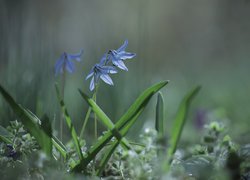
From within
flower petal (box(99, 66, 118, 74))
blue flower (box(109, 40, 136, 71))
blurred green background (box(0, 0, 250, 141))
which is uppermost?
blue flower (box(109, 40, 136, 71))

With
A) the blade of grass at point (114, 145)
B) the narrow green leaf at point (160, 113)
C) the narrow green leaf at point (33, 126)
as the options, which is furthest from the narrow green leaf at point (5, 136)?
the narrow green leaf at point (160, 113)

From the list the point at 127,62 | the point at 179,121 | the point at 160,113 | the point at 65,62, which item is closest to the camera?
the point at 179,121

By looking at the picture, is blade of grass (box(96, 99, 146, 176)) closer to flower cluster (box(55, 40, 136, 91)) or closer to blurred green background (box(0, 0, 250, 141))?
flower cluster (box(55, 40, 136, 91))

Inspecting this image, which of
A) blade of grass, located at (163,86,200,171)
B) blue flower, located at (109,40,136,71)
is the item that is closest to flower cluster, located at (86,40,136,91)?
blue flower, located at (109,40,136,71)

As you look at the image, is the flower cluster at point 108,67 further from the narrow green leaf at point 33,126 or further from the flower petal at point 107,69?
the narrow green leaf at point 33,126

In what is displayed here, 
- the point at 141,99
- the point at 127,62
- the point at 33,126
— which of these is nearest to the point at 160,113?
the point at 141,99

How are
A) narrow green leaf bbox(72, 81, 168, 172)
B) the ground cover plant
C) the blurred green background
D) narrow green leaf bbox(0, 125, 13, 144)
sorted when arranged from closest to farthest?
the ground cover plant
narrow green leaf bbox(72, 81, 168, 172)
narrow green leaf bbox(0, 125, 13, 144)
the blurred green background

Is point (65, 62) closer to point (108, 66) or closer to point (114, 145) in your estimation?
point (108, 66)

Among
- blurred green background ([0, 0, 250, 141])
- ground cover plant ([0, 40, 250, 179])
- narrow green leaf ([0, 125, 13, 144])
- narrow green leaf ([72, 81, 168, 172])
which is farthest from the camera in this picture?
blurred green background ([0, 0, 250, 141])

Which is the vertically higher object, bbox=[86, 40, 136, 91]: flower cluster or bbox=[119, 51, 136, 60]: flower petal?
bbox=[119, 51, 136, 60]: flower petal
